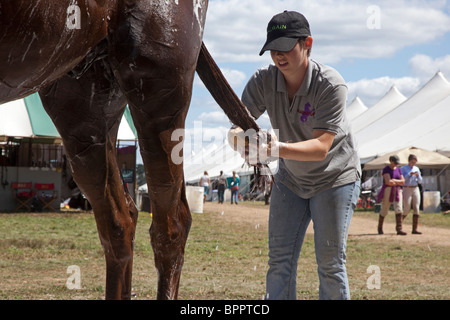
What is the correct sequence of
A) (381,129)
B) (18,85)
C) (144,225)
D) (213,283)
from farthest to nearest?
(381,129), (144,225), (213,283), (18,85)

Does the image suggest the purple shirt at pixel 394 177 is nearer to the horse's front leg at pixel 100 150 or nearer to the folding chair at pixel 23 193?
the horse's front leg at pixel 100 150

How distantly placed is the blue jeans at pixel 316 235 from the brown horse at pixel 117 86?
585 mm

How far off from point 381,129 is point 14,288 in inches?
946

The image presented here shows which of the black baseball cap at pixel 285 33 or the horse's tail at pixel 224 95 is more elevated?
the black baseball cap at pixel 285 33

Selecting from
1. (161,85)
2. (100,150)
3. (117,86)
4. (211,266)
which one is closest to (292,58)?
(161,85)

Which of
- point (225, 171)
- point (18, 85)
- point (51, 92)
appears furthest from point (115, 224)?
point (225, 171)

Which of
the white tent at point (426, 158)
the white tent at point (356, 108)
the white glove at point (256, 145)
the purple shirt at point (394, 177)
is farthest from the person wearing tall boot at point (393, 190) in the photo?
the white tent at point (356, 108)

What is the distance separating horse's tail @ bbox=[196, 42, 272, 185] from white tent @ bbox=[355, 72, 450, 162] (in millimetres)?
19345

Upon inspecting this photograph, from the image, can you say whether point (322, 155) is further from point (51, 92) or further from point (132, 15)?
point (51, 92)

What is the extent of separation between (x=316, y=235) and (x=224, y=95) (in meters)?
1.00

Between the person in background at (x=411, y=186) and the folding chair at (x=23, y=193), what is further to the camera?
the folding chair at (x=23, y=193)

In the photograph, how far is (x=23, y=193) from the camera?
17453 millimetres

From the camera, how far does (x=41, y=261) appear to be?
721cm

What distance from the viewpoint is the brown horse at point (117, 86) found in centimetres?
235
